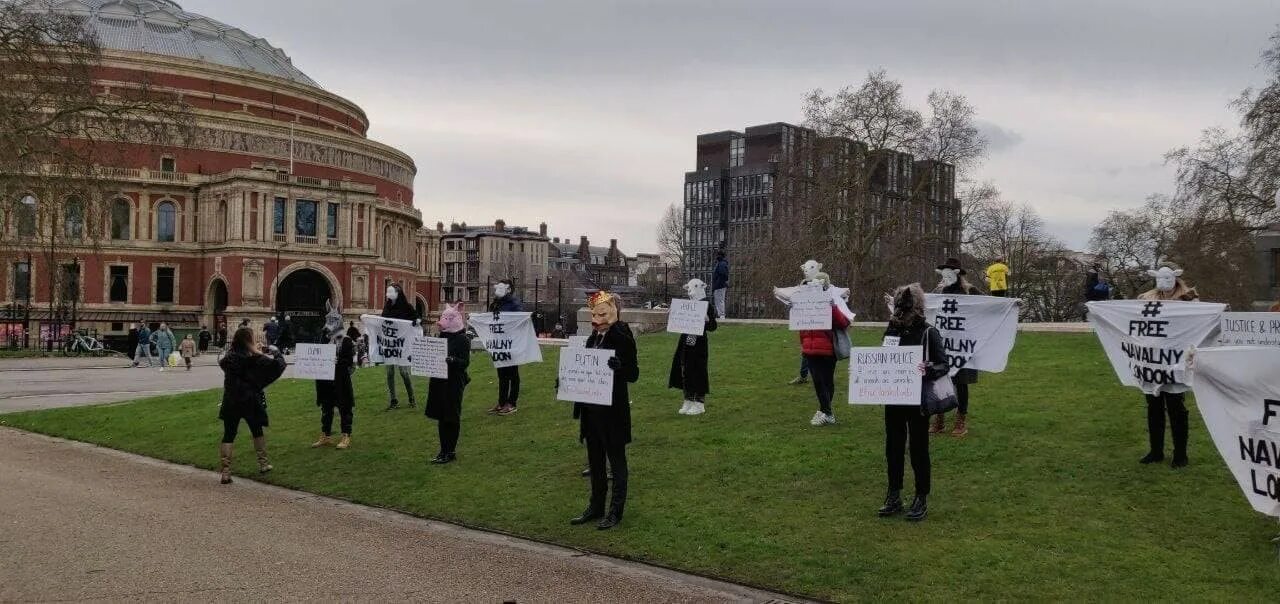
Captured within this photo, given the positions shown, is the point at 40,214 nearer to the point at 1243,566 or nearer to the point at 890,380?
the point at 890,380

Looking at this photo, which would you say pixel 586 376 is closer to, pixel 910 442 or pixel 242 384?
pixel 910 442

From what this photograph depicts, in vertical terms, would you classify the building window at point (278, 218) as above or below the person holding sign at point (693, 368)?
above

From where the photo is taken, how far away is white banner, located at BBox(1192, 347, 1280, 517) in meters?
7.17

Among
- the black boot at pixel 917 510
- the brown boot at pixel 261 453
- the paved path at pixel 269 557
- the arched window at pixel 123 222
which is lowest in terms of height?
the paved path at pixel 269 557

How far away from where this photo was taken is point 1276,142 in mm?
41188

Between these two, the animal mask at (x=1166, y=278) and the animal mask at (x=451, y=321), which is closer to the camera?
the animal mask at (x=1166, y=278)

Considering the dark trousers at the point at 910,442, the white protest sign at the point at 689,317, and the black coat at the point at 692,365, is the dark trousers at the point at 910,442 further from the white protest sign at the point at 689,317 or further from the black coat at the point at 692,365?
the black coat at the point at 692,365

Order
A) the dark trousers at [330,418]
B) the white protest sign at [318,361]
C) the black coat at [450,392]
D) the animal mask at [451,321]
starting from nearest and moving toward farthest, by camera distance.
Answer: the black coat at [450,392] < the animal mask at [451,321] < the white protest sign at [318,361] < the dark trousers at [330,418]

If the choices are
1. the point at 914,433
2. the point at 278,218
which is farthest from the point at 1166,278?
the point at 278,218

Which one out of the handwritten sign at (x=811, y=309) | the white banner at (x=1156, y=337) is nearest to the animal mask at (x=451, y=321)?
the handwritten sign at (x=811, y=309)

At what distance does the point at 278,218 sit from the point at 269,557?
69.5m

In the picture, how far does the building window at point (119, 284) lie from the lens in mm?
72625

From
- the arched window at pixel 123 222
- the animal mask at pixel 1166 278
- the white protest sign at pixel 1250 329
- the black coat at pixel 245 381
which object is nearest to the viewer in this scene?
the white protest sign at pixel 1250 329

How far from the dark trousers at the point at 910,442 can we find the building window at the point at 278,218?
2784 inches
